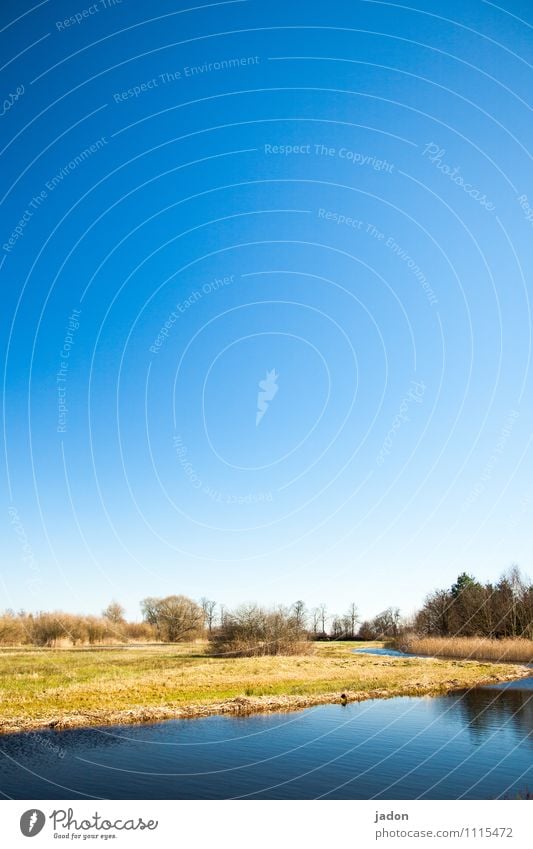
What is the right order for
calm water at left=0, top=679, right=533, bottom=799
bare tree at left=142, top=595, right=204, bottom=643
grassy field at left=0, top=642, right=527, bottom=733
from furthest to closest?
bare tree at left=142, top=595, right=204, bottom=643
grassy field at left=0, top=642, right=527, bottom=733
calm water at left=0, top=679, right=533, bottom=799

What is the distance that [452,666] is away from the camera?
51875 millimetres

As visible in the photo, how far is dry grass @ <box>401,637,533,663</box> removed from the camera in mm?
59062

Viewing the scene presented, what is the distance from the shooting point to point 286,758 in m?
23.3

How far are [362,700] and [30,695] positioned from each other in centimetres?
1990

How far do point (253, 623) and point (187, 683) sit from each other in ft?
84.4

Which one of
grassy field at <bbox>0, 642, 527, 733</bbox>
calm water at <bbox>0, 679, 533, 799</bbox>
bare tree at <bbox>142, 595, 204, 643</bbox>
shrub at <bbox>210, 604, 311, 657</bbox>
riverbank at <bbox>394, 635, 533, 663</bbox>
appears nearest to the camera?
calm water at <bbox>0, 679, 533, 799</bbox>

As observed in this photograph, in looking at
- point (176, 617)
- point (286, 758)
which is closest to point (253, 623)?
point (176, 617)

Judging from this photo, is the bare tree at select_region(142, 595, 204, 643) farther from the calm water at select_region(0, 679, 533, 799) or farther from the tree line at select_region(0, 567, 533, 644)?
the calm water at select_region(0, 679, 533, 799)

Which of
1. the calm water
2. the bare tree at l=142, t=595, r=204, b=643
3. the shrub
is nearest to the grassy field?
the calm water

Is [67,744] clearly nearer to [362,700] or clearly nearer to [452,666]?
[362,700]

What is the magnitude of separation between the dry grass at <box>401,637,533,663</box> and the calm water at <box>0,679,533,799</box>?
29.2 meters

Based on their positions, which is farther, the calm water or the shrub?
the shrub
